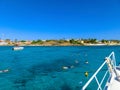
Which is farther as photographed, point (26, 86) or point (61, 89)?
point (26, 86)

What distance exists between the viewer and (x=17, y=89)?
92.7ft

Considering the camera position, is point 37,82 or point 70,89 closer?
point 70,89

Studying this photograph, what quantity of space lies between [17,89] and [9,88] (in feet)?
6.57

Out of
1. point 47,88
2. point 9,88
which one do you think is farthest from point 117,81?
point 9,88

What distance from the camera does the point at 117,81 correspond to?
12188mm

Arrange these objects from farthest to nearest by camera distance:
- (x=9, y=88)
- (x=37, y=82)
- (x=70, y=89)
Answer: (x=37, y=82) < (x=9, y=88) < (x=70, y=89)

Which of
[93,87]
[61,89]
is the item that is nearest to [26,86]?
[61,89]

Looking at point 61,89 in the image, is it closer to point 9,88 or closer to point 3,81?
point 9,88

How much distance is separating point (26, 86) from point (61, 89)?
6191mm

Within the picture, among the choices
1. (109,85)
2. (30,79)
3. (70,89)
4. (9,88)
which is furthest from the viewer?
(30,79)

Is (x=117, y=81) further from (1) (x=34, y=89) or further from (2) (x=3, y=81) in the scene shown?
(2) (x=3, y=81)

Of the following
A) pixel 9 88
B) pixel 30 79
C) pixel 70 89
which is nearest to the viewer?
pixel 70 89

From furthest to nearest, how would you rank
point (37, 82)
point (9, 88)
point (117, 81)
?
1. point (37, 82)
2. point (9, 88)
3. point (117, 81)

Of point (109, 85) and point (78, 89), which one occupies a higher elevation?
point (109, 85)
